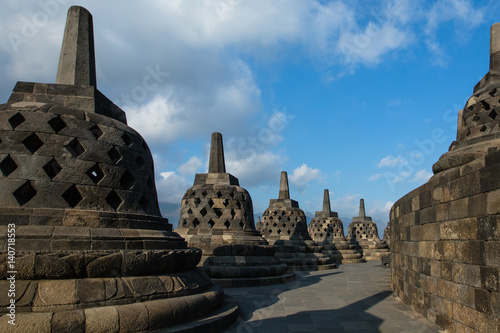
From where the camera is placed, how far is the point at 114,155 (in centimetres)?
519

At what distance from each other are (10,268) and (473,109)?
7120 millimetres

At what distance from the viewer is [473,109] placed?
6.46 m

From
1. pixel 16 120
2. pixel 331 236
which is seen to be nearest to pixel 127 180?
pixel 16 120

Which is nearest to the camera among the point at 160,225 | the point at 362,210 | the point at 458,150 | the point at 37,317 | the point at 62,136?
the point at 37,317

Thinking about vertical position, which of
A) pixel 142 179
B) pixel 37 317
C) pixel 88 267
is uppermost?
pixel 142 179

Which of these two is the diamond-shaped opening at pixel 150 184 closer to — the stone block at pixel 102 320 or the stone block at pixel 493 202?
the stone block at pixel 102 320

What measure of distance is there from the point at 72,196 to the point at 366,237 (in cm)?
2556

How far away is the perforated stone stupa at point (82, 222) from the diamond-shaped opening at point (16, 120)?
0.04 ft

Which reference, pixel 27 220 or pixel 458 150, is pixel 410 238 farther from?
pixel 27 220

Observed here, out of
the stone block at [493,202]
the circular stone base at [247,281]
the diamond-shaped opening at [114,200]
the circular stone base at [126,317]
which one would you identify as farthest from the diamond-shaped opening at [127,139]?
the circular stone base at [247,281]

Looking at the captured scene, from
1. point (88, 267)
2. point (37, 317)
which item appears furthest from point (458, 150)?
point (37, 317)

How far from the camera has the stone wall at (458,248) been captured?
3.79 metres

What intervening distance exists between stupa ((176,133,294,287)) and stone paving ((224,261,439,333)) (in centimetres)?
75

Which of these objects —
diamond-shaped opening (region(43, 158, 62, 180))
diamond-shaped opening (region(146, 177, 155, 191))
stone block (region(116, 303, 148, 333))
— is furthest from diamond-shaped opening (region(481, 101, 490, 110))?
diamond-shaped opening (region(43, 158, 62, 180))
